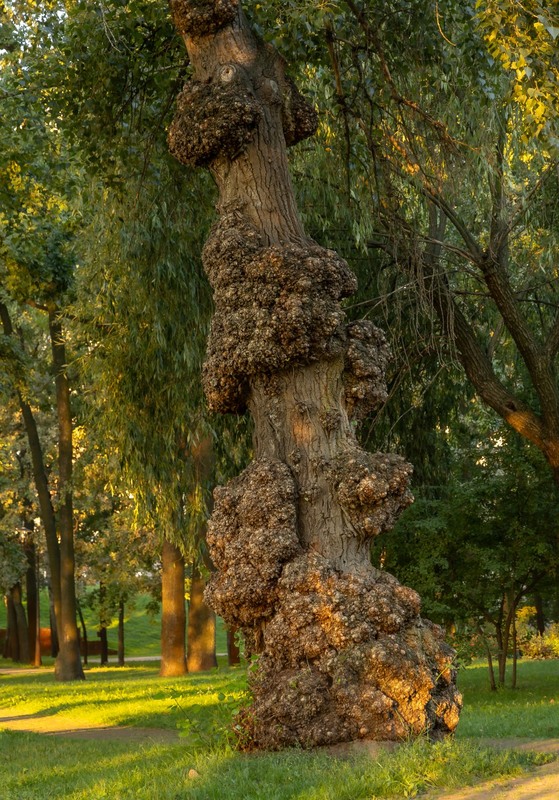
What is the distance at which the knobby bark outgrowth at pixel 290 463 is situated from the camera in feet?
23.4

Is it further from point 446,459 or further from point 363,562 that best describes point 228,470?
point 363,562

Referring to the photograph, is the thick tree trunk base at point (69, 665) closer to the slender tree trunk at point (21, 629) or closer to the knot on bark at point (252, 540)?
the slender tree trunk at point (21, 629)

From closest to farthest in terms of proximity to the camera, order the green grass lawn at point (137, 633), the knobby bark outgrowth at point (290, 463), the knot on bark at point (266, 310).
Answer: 1. the knobby bark outgrowth at point (290, 463)
2. the knot on bark at point (266, 310)
3. the green grass lawn at point (137, 633)

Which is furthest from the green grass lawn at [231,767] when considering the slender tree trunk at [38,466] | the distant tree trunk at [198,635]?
the slender tree trunk at [38,466]

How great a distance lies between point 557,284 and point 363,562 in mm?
8895

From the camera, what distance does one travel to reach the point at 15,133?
633 inches

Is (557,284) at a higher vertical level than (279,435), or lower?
higher

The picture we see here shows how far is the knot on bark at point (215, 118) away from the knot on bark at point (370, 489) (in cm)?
281

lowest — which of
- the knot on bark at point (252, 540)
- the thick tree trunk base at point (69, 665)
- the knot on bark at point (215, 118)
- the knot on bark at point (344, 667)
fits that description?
the thick tree trunk base at point (69, 665)

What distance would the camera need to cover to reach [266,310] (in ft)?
26.5

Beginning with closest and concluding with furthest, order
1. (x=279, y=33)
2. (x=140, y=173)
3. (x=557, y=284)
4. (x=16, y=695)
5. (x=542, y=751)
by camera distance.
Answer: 1. (x=542, y=751)
2. (x=279, y=33)
3. (x=140, y=173)
4. (x=557, y=284)
5. (x=16, y=695)

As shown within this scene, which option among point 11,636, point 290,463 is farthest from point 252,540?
point 11,636

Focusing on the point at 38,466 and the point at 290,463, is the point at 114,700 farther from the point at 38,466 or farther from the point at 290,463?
the point at 290,463

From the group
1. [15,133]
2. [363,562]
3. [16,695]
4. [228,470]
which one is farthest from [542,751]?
[16,695]
